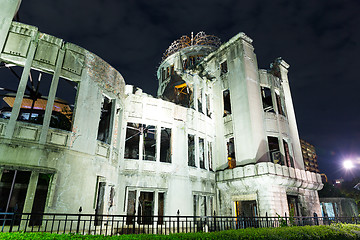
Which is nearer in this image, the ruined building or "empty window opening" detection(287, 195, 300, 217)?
the ruined building

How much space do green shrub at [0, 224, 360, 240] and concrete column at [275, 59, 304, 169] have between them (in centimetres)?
712

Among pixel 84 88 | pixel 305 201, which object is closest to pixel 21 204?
pixel 84 88

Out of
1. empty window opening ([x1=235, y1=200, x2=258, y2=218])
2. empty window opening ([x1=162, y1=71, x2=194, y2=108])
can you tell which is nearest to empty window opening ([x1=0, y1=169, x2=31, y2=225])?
empty window opening ([x1=235, y1=200, x2=258, y2=218])

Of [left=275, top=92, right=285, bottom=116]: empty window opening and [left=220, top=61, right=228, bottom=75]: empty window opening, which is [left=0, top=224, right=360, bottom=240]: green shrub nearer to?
[left=275, top=92, right=285, bottom=116]: empty window opening

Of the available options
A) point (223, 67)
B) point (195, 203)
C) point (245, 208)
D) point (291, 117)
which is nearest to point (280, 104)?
point (291, 117)

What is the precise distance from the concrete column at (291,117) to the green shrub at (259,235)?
7122mm

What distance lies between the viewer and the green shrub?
5231mm

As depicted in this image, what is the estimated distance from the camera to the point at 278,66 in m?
21.9

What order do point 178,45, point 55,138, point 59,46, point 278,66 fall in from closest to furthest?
point 55,138
point 59,46
point 278,66
point 178,45

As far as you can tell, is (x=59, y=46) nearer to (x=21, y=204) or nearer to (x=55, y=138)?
(x=55, y=138)

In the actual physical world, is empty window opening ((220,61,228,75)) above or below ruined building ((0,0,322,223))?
above

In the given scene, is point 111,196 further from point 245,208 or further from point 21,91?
point 245,208

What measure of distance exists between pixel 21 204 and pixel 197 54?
24.7 m

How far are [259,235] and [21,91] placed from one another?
11.2m
